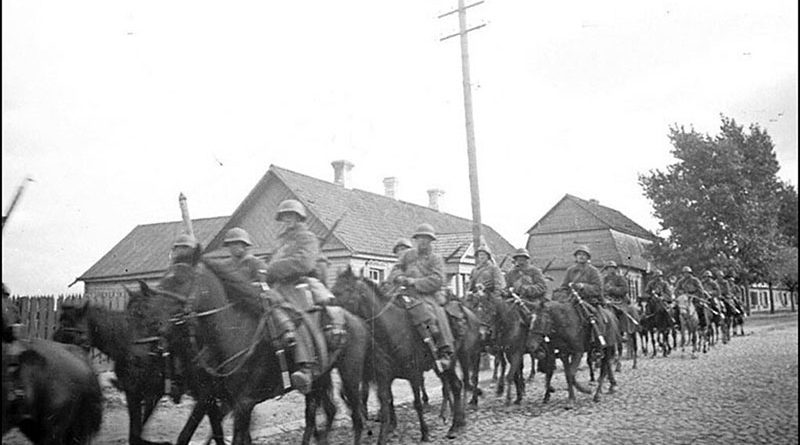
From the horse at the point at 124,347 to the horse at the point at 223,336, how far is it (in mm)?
599

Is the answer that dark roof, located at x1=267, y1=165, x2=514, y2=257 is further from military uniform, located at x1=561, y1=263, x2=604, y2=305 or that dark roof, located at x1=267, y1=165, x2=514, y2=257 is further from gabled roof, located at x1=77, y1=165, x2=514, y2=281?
military uniform, located at x1=561, y1=263, x2=604, y2=305

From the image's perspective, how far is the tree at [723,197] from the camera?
31.6 ft

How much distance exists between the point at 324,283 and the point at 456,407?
2.37 metres

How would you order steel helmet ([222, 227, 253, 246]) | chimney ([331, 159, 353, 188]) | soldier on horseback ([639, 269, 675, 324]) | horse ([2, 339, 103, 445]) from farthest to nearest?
chimney ([331, 159, 353, 188]) → soldier on horseback ([639, 269, 675, 324]) → steel helmet ([222, 227, 253, 246]) → horse ([2, 339, 103, 445])

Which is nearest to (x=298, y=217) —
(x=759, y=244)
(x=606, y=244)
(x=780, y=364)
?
(x=759, y=244)

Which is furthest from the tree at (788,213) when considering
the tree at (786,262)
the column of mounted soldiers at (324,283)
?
the column of mounted soldiers at (324,283)

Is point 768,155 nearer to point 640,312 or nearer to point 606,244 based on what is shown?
point 640,312

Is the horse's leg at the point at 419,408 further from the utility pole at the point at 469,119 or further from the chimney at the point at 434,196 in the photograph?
the chimney at the point at 434,196

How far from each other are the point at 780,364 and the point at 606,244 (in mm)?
19667

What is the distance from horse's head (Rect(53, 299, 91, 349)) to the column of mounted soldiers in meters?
1.13

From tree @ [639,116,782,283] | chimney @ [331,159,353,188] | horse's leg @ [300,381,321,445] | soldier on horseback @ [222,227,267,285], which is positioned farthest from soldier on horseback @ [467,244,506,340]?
chimney @ [331,159,353,188]

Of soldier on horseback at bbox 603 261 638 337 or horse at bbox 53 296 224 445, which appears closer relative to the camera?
horse at bbox 53 296 224 445

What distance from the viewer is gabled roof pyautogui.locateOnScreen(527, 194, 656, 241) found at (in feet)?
111

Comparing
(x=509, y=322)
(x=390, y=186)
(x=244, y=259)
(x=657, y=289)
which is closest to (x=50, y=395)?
(x=244, y=259)
